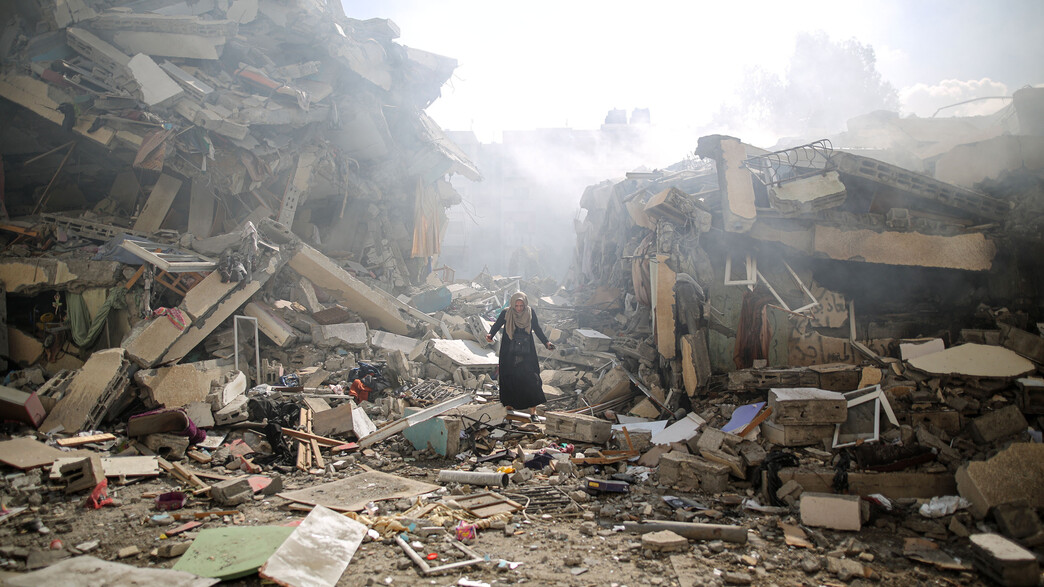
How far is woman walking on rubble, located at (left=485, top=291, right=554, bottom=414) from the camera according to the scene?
6738 mm

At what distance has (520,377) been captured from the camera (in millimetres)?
6777

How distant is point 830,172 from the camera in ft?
21.7

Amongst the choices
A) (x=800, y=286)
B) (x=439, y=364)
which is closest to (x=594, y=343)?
(x=439, y=364)

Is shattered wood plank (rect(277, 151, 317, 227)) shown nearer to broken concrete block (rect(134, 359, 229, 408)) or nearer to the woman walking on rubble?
broken concrete block (rect(134, 359, 229, 408))

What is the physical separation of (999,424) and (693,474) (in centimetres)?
270

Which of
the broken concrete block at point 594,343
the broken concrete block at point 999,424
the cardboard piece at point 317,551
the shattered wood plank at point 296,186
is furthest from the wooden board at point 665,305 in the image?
the shattered wood plank at point 296,186

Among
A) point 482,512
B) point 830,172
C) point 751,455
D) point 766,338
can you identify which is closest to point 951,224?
point 830,172

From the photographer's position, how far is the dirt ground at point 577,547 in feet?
10.7

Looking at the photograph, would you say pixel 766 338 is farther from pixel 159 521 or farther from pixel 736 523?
pixel 159 521

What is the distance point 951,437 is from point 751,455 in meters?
1.86

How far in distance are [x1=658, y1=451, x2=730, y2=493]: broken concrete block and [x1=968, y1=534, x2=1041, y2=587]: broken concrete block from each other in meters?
1.72

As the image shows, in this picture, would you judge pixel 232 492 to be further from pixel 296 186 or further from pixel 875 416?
pixel 296 186

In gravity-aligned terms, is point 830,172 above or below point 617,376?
above

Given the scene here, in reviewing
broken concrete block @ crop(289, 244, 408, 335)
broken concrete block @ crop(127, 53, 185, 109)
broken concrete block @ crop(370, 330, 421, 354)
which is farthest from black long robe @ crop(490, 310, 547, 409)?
broken concrete block @ crop(127, 53, 185, 109)
